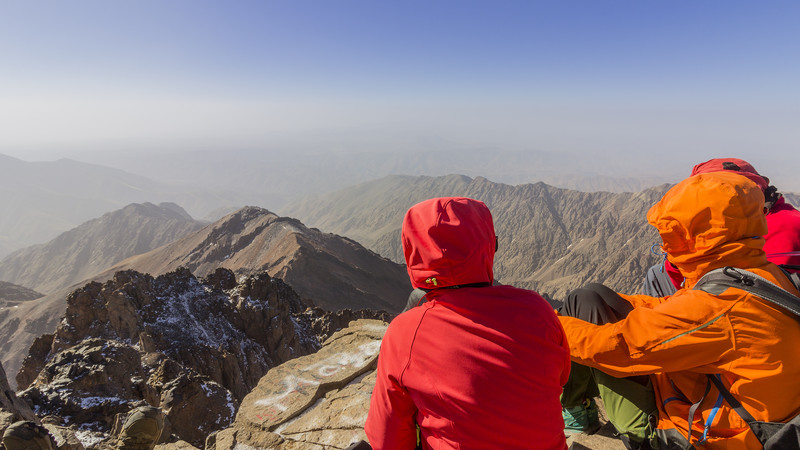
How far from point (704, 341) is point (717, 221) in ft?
2.98

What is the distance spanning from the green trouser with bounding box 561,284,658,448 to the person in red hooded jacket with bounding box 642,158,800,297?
4.83 ft

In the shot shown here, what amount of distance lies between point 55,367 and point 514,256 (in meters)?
161

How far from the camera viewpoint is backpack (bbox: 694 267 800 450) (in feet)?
8.01

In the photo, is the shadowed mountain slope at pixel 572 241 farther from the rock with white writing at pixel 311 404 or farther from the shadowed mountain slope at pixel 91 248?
the rock with white writing at pixel 311 404

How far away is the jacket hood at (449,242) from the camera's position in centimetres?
231

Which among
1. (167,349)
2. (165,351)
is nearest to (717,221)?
(165,351)

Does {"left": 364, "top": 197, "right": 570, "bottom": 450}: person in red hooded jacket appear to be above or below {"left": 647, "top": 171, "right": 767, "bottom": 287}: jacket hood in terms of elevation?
below

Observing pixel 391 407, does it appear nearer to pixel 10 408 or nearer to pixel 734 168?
pixel 734 168

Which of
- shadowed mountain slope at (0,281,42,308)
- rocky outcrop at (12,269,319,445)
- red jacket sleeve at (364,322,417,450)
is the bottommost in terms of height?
shadowed mountain slope at (0,281,42,308)

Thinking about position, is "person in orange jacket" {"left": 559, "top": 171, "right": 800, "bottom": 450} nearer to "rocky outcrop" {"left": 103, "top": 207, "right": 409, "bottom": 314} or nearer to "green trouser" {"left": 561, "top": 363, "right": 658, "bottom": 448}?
"green trouser" {"left": 561, "top": 363, "right": 658, "bottom": 448}

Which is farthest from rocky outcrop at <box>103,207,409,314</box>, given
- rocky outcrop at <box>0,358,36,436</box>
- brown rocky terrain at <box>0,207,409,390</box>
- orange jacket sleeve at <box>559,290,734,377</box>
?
orange jacket sleeve at <box>559,290,734,377</box>

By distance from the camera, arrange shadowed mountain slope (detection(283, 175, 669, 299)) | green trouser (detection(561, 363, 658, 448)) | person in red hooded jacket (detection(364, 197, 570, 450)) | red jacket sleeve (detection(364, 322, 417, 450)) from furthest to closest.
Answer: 1. shadowed mountain slope (detection(283, 175, 669, 299))
2. green trouser (detection(561, 363, 658, 448))
3. red jacket sleeve (detection(364, 322, 417, 450))
4. person in red hooded jacket (detection(364, 197, 570, 450))

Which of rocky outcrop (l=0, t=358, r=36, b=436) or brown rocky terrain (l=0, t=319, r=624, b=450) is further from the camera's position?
rocky outcrop (l=0, t=358, r=36, b=436)

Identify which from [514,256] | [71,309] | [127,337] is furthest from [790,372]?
[514,256]
